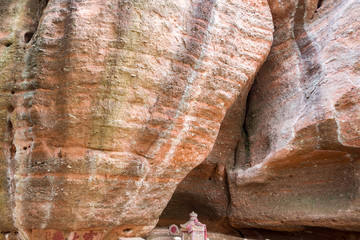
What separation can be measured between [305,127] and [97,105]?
2.52 m

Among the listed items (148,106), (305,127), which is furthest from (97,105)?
(305,127)

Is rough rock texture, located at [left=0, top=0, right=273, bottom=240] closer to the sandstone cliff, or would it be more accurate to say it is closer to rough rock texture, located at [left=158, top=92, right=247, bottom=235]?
the sandstone cliff

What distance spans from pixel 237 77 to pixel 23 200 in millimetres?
2697

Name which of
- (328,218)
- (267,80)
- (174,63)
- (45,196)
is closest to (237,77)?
(174,63)

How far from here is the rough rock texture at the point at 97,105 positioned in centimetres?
310

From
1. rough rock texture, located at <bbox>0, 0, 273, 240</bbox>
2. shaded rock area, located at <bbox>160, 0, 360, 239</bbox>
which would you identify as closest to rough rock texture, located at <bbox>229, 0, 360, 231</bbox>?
shaded rock area, located at <bbox>160, 0, 360, 239</bbox>

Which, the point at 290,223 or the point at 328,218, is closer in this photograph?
the point at 328,218

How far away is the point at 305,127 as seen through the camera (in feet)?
12.7

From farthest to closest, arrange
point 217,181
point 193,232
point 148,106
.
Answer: point 217,181 → point 193,232 → point 148,106

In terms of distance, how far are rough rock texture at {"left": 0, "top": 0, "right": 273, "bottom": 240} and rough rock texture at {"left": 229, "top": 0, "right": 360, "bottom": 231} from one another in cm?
138

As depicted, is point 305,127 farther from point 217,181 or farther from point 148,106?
point 148,106

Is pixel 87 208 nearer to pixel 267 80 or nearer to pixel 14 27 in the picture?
pixel 14 27

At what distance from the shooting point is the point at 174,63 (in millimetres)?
3322

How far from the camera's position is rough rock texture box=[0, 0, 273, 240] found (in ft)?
10.2
